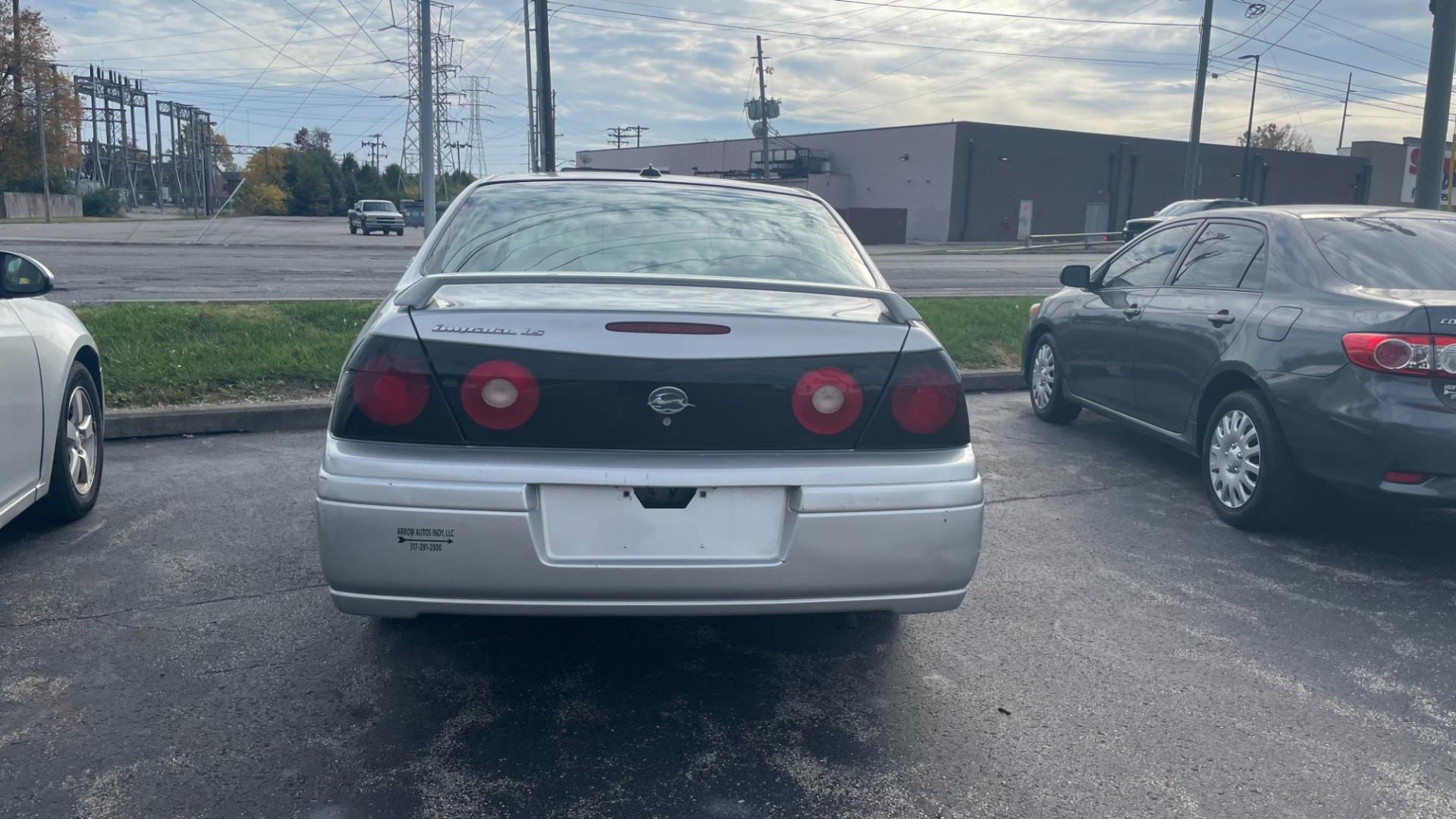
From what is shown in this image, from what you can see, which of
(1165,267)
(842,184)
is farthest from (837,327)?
(842,184)

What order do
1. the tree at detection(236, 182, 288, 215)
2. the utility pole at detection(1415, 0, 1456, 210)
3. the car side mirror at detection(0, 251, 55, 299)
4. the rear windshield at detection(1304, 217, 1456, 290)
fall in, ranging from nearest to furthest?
the car side mirror at detection(0, 251, 55, 299)
the rear windshield at detection(1304, 217, 1456, 290)
the utility pole at detection(1415, 0, 1456, 210)
the tree at detection(236, 182, 288, 215)

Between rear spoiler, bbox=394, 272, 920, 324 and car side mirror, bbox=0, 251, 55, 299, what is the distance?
193 cm

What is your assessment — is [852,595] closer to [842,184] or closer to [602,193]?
[602,193]

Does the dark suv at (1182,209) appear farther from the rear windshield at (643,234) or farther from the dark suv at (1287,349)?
the rear windshield at (643,234)

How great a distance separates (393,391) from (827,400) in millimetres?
1147

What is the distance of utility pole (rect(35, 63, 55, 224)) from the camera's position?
5828 centimetres

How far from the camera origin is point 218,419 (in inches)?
270

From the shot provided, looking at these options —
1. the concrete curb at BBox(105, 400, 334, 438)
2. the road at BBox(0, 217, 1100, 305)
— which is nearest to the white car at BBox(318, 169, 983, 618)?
the concrete curb at BBox(105, 400, 334, 438)

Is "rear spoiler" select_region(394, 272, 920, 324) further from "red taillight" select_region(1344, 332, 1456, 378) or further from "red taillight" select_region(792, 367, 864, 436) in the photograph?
"red taillight" select_region(1344, 332, 1456, 378)

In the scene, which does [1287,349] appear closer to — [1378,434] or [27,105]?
[1378,434]

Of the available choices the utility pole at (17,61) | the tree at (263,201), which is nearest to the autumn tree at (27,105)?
the utility pole at (17,61)

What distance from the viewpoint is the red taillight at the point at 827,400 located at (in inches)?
116

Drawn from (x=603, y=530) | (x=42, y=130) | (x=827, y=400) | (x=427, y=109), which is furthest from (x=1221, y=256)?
(x=42, y=130)

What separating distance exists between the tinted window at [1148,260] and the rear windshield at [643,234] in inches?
121
